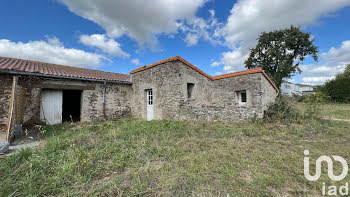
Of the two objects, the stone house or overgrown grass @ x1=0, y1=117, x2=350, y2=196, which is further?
the stone house

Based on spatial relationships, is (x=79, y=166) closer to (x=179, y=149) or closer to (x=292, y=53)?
(x=179, y=149)

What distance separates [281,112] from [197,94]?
4658 millimetres

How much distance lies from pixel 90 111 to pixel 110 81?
2.09 meters

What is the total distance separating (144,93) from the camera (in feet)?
29.5

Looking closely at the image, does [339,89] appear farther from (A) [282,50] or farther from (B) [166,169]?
(B) [166,169]

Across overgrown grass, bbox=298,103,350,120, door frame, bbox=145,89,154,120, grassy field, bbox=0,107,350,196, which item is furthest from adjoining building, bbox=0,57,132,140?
overgrown grass, bbox=298,103,350,120

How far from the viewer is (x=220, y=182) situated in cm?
232

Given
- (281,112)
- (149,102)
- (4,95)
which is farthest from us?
(149,102)

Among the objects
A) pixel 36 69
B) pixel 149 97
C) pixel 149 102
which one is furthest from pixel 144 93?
pixel 36 69

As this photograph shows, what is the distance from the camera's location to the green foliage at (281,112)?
6991 mm

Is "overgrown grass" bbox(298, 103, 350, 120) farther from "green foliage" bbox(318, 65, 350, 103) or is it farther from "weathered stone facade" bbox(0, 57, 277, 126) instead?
"green foliage" bbox(318, 65, 350, 103)

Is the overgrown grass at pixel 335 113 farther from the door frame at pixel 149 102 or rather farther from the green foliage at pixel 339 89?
the door frame at pixel 149 102

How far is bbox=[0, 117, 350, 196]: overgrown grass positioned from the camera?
7.02ft

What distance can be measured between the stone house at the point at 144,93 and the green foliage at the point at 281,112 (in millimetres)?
400
